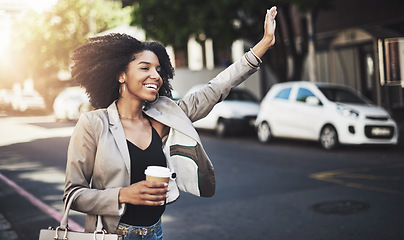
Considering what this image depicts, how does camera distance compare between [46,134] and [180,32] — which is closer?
[46,134]

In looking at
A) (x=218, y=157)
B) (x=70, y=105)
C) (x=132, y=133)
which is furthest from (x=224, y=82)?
(x=70, y=105)

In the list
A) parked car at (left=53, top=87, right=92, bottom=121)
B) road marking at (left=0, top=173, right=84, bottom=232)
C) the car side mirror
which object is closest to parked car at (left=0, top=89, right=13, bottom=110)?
road marking at (left=0, top=173, right=84, bottom=232)

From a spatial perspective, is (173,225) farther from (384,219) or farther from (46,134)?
(46,134)

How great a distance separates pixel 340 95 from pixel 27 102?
7.55 metres

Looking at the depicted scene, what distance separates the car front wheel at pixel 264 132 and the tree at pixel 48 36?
19.6 feet

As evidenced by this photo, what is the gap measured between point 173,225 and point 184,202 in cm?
138

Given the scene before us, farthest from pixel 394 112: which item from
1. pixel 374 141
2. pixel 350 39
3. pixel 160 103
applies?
pixel 160 103

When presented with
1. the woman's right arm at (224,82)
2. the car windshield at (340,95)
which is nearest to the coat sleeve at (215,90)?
the woman's right arm at (224,82)

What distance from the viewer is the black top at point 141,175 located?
261cm

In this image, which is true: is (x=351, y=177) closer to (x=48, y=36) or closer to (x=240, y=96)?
(x=48, y=36)

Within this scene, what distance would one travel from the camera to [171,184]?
2.77m

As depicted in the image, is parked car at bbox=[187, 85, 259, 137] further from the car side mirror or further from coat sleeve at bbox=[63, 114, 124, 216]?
coat sleeve at bbox=[63, 114, 124, 216]

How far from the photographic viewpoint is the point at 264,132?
14.8 metres

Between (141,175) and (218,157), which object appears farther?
(218,157)
